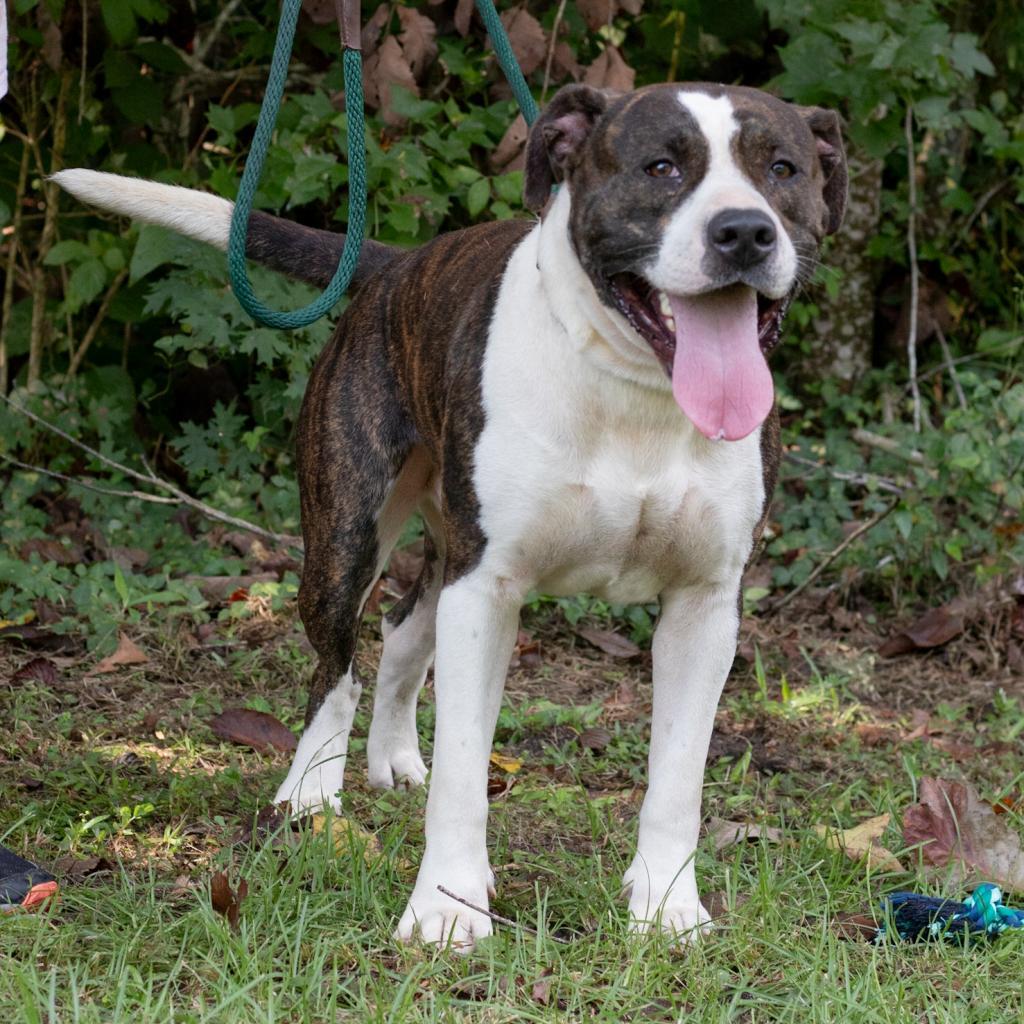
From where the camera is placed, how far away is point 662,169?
284 cm

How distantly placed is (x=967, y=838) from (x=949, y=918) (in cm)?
45

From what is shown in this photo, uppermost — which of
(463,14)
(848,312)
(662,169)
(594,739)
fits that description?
(463,14)

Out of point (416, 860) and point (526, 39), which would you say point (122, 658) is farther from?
point (526, 39)

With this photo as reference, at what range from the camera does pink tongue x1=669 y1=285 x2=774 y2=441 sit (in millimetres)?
2744

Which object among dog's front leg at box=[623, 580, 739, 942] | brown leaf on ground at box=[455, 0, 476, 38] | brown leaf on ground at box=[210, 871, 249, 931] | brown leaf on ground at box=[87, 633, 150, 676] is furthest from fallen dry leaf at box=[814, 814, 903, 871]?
brown leaf on ground at box=[455, 0, 476, 38]

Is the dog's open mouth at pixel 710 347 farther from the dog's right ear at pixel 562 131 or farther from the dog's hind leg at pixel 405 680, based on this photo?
the dog's hind leg at pixel 405 680

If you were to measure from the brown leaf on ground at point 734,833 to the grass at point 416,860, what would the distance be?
47 mm

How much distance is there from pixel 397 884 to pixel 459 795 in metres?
0.26

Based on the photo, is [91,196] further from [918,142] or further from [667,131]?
[918,142]

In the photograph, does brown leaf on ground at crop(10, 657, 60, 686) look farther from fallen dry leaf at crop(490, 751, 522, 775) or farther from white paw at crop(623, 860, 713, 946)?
white paw at crop(623, 860, 713, 946)

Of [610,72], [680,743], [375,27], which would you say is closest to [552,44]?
[610,72]

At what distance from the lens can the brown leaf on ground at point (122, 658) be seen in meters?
4.57

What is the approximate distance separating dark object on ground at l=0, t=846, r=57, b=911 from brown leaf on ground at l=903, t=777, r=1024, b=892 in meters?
1.73

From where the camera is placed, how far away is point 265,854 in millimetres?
3055
